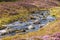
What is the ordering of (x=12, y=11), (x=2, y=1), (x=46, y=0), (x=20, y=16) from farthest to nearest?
1. (x=46, y=0)
2. (x=2, y=1)
3. (x=12, y=11)
4. (x=20, y=16)

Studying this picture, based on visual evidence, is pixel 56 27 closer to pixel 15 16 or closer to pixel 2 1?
pixel 15 16

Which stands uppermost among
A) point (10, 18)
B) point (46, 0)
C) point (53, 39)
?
point (53, 39)

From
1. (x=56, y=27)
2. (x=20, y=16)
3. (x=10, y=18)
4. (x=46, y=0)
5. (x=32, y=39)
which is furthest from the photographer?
(x=46, y=0)

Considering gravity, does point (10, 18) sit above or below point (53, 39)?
below

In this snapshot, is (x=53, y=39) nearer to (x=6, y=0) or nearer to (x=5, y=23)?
(x=5, y=23)

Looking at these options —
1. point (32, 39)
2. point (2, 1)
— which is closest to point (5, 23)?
point (32, 39)

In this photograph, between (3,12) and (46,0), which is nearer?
(3,12)

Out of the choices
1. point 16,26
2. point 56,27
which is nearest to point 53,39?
point 56,27

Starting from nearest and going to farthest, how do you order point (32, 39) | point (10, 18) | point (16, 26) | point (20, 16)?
point (32, 39), point (16, 26), point (10, 18), point (20, 16)

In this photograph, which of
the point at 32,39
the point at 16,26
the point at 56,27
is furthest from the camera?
the point at 16,26
